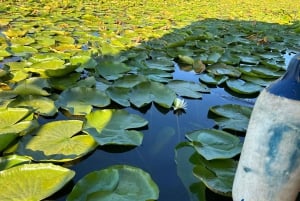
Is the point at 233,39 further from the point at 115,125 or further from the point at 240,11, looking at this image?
the point at 240,11

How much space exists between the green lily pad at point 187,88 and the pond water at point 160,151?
37 millimetres

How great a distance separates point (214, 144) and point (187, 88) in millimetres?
584

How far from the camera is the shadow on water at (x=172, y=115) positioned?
96 centimetres

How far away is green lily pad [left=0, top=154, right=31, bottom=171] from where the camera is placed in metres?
0.85

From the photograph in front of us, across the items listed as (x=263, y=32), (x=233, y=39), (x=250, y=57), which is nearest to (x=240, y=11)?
(x=263, y=32)

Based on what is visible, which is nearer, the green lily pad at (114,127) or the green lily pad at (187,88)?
the green lily pad at (114,127)

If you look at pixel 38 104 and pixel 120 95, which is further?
pixel 120 95

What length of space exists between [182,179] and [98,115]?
41 centimetres

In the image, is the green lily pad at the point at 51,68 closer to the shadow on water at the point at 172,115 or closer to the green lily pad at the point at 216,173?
the shadow on water at the point at 172,115

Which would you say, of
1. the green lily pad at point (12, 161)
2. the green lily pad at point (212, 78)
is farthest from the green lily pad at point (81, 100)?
the green lily pad at point (212, 78)

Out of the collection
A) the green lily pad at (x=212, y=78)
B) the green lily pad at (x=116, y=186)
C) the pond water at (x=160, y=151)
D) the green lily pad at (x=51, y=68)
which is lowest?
the pond water at (x=160, y=151)

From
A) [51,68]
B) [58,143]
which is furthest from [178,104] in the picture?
[51,68]

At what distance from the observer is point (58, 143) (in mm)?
1009

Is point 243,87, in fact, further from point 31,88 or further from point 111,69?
point 31,88
